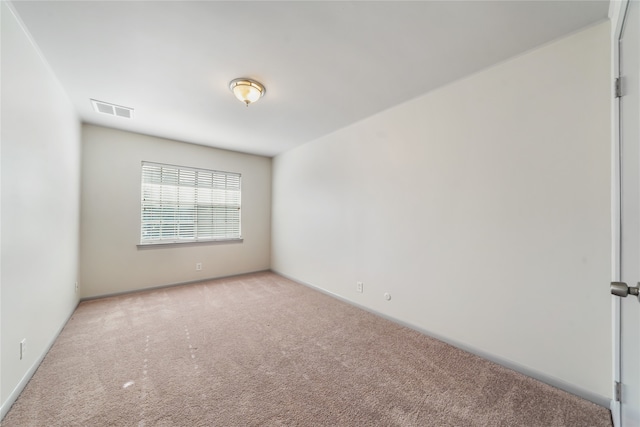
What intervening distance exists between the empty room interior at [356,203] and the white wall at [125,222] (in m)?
0.05

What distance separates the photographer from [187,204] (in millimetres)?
4262

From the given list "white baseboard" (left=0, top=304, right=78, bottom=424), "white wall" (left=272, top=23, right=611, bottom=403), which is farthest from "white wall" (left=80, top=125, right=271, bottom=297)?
"white wall" (left=272, top=23, right=611, bottom=403)

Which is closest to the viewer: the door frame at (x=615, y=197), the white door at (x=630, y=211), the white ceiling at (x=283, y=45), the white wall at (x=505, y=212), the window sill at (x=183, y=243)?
the white door at (x=630, y=211)

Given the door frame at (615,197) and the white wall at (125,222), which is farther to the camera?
the white wall at (125,222)

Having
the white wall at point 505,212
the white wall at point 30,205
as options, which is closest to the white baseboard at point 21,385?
the white wall at point 30,205

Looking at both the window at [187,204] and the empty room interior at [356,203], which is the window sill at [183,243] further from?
the empty room interior at [356,203]

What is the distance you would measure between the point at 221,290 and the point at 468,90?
13.6 feet

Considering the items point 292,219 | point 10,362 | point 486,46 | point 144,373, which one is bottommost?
point 144,373

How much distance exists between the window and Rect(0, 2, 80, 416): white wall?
1254mm

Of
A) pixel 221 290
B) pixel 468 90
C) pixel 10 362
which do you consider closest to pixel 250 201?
pixel 221 290

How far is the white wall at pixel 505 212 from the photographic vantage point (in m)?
1.61

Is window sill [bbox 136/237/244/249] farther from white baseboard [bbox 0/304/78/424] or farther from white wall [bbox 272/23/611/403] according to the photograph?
white wall [bbox 272/23/611/403]

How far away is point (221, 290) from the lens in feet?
12.8

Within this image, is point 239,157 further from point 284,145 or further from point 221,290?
point 221,290
